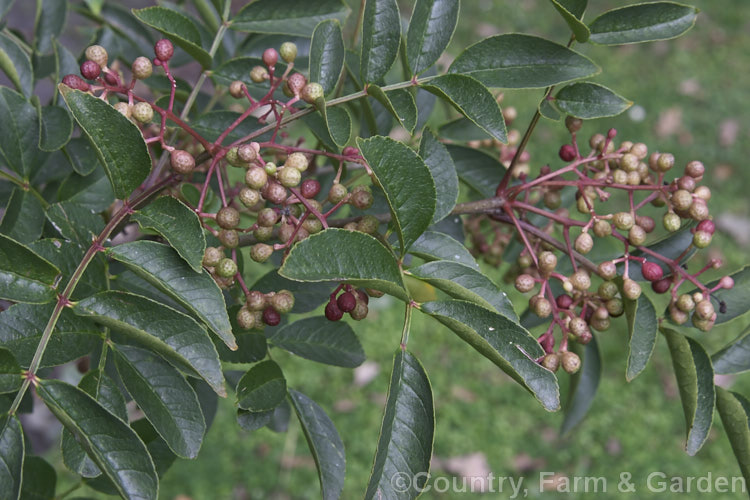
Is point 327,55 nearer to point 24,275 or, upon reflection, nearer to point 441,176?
point 441,176

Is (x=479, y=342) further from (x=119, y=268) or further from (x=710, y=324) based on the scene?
(x=119, y=268)

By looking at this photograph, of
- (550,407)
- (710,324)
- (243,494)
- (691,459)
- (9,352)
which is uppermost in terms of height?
(9,352)

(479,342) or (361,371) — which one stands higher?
(479,342)

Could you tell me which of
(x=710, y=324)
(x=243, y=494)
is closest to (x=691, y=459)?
(x=243, y=494)

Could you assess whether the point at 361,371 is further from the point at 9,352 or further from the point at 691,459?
the point at 9,352

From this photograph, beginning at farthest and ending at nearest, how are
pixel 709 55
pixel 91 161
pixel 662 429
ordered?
pixel 709 55 < pixel 662 429 < pixel 91 161

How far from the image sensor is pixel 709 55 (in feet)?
16.1

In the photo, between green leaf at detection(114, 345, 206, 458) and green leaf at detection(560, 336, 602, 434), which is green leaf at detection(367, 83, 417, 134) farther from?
green leaf at detection(560, 336, 602, 434)

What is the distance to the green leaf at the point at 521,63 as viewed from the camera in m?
1.01

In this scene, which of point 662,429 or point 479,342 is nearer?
point 479,342

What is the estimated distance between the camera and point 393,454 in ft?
2.78

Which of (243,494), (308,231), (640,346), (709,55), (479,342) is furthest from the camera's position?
(709,55)

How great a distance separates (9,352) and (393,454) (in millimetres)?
466

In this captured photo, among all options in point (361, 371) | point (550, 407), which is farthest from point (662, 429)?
point (550, 407)
